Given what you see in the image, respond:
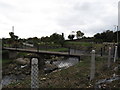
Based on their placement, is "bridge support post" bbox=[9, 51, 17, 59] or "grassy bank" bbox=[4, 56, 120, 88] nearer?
"grassy bank" bbox=[4, 56, 120, 88]

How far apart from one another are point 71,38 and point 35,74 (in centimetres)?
6321

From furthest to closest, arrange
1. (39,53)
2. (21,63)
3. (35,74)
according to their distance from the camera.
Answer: (21,63), (39,53), (35,74)

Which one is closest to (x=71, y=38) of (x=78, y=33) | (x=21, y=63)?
(x=78, y=33)

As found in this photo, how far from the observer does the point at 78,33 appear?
215 feet

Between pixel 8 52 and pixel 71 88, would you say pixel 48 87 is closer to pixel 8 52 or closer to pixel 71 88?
pixel 71 88

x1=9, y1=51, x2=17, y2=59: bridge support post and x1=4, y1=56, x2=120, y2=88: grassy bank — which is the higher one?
x1=4, y1=56, x2=120, y2=88: grassy bank

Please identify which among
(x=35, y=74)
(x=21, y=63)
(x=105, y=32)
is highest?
→ (x=105, y=32)

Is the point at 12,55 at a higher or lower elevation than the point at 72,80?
lower

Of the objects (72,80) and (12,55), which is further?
(12,55)

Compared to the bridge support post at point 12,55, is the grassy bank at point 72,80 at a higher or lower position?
higher

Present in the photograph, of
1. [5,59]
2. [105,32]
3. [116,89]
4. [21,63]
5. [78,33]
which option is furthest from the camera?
[78,33]

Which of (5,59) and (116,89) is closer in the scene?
(116,89)

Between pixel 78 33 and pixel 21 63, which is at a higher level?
pixel 78 33

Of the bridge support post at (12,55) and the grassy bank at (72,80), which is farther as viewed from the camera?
the bridge support post at (12,55)
